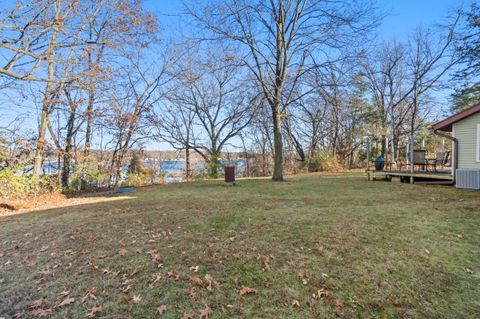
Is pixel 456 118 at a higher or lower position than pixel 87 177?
higher

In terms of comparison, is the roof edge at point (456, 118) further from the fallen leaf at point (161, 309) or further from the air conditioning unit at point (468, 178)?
the fallen leaf at point (161, 309)

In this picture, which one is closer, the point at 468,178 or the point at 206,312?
the point at 206,312

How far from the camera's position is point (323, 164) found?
627 inches

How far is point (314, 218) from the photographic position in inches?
177

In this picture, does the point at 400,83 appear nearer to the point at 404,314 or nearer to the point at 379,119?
Answer: the point at 379,119

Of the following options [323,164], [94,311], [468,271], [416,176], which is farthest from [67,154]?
[323,164]

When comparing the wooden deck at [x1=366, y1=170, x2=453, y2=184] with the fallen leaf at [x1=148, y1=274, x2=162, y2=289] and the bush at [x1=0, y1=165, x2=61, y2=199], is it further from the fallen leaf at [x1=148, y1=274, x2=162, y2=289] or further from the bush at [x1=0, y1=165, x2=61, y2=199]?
the bush at [x1=0, y1=165, x2=61, y2=199]

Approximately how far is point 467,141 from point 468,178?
4.32ft

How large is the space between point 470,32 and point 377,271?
17.5 m

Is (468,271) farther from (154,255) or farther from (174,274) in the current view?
(154,255)

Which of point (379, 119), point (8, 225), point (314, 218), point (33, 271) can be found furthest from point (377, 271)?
point (379, 119)

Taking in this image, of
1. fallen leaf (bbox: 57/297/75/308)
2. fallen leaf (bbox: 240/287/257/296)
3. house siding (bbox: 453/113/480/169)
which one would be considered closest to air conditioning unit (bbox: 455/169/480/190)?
house siding (bbox: 453/113/480/169)

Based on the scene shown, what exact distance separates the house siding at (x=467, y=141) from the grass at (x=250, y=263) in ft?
13.1

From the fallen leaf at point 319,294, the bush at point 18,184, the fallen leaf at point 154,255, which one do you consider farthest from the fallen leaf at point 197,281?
the bush at point 18,184
